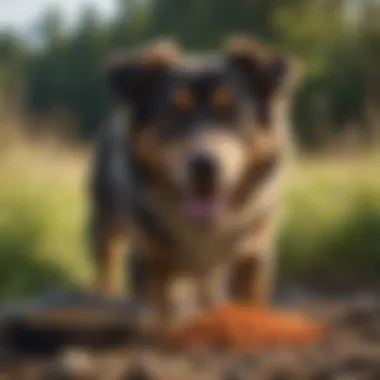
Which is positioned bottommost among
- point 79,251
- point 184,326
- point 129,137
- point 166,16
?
point 184,326

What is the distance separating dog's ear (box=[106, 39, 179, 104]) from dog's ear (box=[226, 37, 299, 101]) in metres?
0.11

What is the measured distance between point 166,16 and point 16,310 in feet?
1.96

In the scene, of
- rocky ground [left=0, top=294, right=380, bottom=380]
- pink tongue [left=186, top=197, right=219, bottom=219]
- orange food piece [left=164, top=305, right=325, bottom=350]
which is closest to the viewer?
rocky ground [left=0, top=294, right=380, bottom=380]

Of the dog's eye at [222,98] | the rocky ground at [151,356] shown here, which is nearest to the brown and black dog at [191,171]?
the dog's eye at [222,98]

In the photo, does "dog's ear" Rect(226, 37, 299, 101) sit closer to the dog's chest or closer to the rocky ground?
the dog's chest

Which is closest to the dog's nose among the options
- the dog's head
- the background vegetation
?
the dog's head

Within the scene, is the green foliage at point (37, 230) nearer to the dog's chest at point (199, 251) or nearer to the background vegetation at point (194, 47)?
the background vegetation at point (194, 47)

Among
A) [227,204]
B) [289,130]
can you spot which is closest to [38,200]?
[227,204]

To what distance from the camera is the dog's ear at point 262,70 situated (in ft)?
6.40

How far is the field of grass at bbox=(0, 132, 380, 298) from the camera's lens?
1.94 m

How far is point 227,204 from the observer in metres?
1.94

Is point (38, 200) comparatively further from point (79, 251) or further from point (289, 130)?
point (289, 130)

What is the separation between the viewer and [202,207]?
1.92m

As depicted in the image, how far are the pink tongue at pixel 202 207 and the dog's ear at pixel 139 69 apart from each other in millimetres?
213
